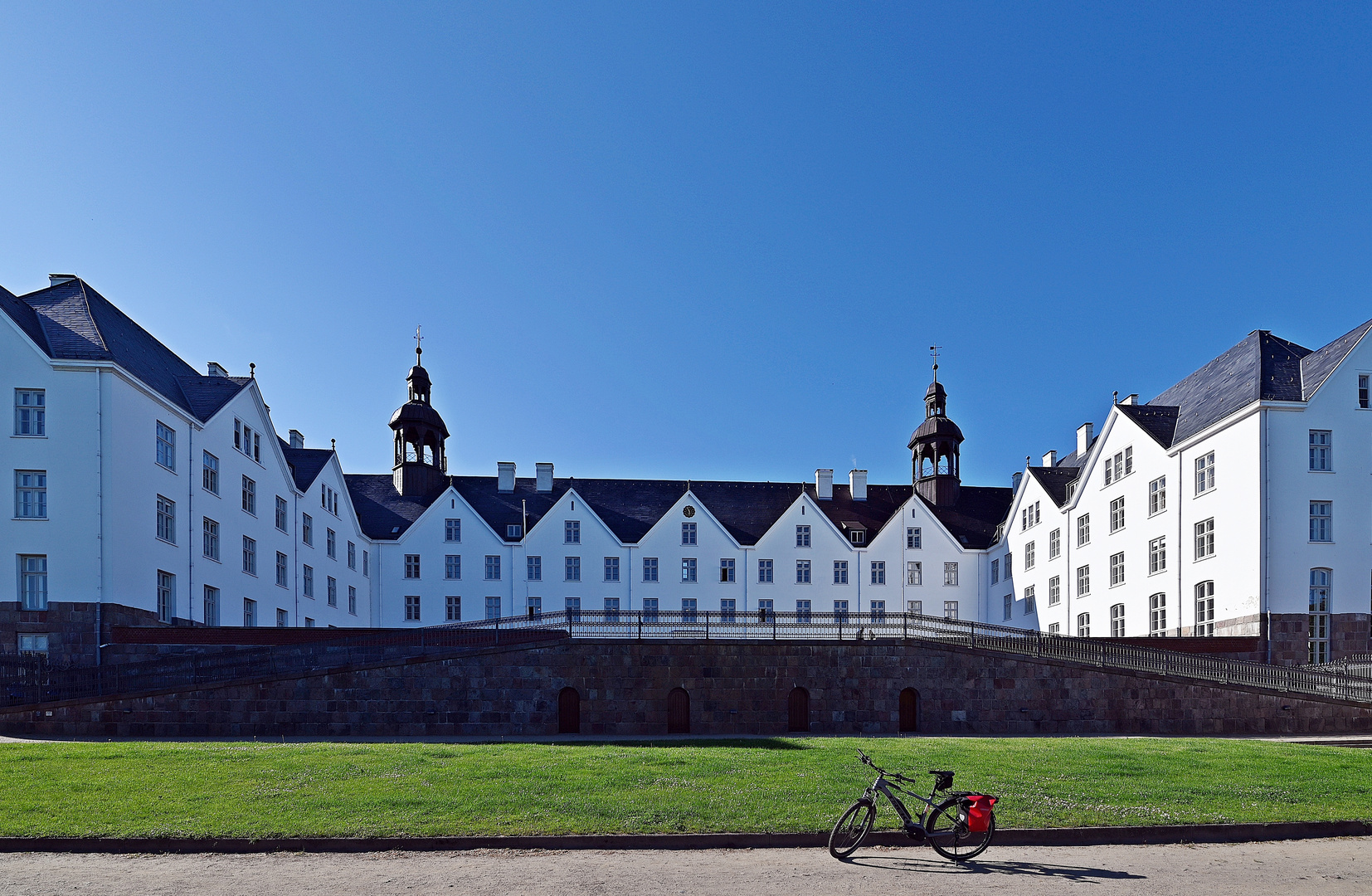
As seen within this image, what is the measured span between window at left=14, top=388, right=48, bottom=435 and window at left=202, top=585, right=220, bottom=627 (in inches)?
324

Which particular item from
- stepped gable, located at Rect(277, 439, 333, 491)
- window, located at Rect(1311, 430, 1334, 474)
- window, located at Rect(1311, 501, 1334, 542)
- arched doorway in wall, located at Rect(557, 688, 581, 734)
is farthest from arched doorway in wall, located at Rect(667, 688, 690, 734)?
stepped gable, located at Rect(277, 439, 333, 491)

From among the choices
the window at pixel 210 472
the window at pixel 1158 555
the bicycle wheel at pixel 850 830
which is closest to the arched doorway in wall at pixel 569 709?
the window at pixel 210 472

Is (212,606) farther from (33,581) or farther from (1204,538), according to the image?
(1204,538)

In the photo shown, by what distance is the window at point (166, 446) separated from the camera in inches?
1444

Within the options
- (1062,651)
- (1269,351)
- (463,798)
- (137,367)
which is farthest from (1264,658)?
(137,367)

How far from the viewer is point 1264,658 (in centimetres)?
3503

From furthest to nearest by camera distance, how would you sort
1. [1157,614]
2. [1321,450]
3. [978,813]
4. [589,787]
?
[1157,614], [1321,450], [589,787], [978,813]

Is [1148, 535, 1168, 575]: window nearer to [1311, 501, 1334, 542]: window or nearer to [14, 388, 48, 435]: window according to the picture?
[1311, 501, 1334, 542]: window

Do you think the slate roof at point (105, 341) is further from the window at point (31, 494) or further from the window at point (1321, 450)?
the window at point (1321, 450)

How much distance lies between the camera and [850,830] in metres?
12.8

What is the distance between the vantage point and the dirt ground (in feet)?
37.3

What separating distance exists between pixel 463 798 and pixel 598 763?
3.46 m

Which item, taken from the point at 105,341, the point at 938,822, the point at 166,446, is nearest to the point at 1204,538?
the point at 938,822

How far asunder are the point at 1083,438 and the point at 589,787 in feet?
150
